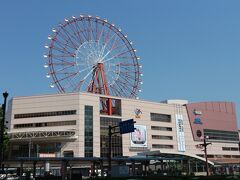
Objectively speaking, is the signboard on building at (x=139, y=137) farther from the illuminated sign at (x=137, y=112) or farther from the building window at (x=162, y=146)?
the building window at (x=162, y=146)

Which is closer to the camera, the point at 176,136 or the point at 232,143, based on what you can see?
the point at 176,136

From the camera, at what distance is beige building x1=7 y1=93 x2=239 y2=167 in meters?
100

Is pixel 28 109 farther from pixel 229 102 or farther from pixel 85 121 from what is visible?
pixel 229 102

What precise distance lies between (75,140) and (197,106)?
51417 millimetres

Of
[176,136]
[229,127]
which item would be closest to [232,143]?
[229,127]

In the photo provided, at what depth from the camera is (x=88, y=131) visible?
103375mm

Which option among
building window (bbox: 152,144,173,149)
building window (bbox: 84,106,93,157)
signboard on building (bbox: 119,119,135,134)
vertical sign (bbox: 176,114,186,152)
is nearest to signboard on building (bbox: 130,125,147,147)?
building window (bbox: 152,144,173,149)

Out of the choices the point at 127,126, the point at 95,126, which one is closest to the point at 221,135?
the point at 95,126

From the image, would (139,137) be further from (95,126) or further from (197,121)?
(197,121)

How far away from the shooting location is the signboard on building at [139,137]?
11181 centimetres

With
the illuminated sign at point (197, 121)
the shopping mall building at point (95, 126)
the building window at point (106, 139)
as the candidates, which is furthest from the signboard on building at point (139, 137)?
the illuminated sign at point (197, 121)

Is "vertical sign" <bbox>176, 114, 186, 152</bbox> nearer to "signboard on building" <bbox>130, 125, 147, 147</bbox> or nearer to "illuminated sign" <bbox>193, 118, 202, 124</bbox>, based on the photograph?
"illuminated sign" <bbox>193, 118, 202, 124</bbox>

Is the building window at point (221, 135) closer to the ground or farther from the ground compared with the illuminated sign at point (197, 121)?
closer to the ground

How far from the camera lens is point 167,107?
124000 mm
